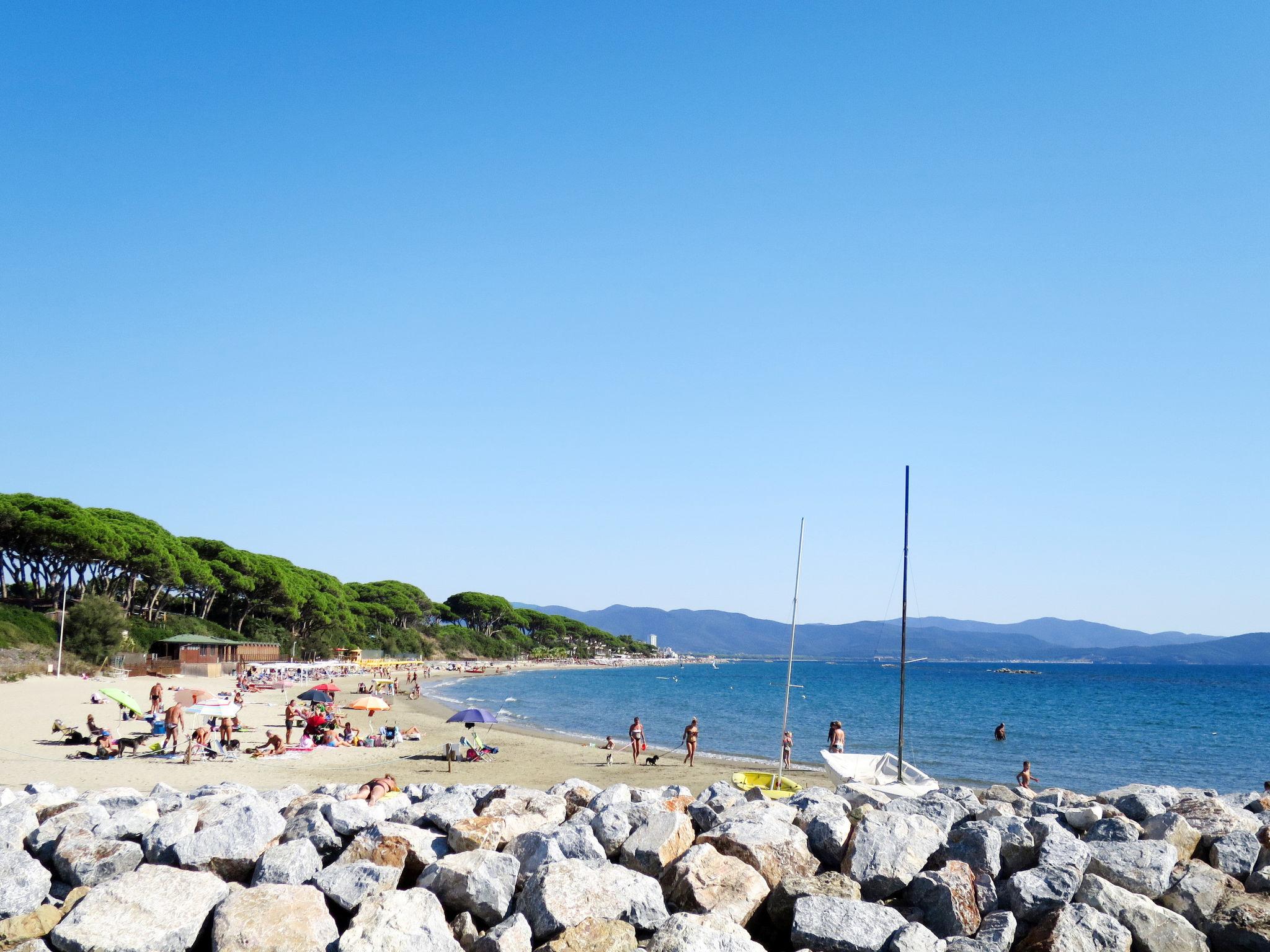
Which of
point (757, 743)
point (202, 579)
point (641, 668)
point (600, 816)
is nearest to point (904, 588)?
point (757, 743)

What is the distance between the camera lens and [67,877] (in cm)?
835

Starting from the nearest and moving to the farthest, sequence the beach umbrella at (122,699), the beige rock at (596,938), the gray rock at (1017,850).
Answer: the beige rock at (596,938) < the gray rock at (1017,850) < the beach umbrella at (122,699)

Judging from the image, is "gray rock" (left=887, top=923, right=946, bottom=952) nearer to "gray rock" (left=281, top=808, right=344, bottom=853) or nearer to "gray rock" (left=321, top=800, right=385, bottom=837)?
"gray rock" (left=321, top=800, right=385, bottom=837)

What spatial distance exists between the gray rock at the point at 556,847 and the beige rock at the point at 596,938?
1.22m

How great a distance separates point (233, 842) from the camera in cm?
838

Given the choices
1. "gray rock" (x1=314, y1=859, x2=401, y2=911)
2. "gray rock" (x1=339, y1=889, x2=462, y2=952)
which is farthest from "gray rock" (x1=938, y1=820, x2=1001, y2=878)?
"gray rock" (x1=314, y1=859, x2=401, y2=911)

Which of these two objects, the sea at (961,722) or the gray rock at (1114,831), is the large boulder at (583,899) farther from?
the sea at (961,722)

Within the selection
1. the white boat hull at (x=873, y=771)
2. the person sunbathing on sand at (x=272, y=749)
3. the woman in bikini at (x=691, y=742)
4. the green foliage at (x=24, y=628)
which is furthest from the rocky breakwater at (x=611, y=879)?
the green foliage at (x=24, y=628)

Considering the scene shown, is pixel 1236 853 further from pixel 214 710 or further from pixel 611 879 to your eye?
pixel 214 710

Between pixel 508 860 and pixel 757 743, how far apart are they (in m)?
31.1

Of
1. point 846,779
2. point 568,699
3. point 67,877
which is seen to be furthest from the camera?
point 568,699

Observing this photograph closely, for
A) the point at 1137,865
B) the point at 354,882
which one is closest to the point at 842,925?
the point at 1137,865

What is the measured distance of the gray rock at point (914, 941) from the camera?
23.0ft

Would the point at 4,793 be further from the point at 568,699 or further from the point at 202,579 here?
the point at 202,579
